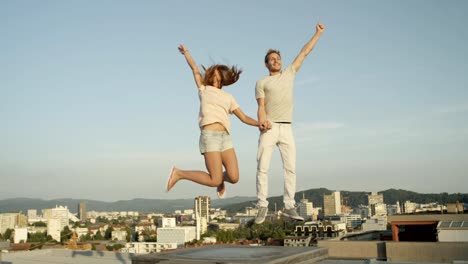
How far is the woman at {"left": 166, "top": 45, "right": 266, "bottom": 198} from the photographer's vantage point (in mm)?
6703

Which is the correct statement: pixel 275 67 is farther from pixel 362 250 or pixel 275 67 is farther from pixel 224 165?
pixel 362 250

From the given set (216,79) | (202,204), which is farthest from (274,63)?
(202,204)

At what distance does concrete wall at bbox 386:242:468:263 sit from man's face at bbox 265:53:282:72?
1728 centimetres

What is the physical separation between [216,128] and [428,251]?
18.8 m

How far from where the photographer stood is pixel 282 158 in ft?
24.2

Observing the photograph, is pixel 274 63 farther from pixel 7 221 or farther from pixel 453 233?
pixel 7 221

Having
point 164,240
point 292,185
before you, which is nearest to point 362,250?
point 292,185

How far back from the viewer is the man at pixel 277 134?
23.6 ft

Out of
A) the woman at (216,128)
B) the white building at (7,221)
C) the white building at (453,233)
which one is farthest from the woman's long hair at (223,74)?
the white building at (7,221)

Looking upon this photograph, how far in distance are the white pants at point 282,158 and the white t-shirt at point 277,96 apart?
0.52 ft

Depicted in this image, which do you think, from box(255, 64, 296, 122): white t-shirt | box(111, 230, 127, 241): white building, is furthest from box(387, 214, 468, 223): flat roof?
box(111, 230, 127, 241): white building

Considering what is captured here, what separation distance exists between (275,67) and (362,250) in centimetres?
2083

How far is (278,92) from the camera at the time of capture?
7.30 metres

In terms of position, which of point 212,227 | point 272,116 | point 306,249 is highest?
point 272,116
